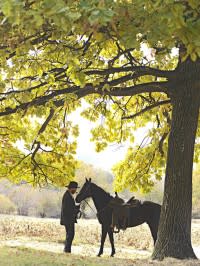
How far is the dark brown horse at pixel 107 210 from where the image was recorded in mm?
13688

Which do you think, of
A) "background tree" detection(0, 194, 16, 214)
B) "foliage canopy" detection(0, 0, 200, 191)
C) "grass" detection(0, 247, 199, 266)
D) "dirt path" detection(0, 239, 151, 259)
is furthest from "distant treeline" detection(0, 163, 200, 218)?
"grass" detection(0, 247, 199, 266)

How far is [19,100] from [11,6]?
646 cm

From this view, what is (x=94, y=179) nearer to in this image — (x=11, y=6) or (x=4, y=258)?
(x=4, y=258)

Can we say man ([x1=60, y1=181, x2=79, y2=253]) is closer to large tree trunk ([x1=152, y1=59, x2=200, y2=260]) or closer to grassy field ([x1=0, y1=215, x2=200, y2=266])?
grassy field ([x1=0, y1=215, x2=200, y2=266])

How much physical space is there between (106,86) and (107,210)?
15.3ft

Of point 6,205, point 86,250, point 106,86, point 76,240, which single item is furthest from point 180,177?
point 6,205

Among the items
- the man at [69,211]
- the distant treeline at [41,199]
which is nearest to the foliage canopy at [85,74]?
the man at [69,211]

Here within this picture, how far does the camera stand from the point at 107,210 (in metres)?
13.9

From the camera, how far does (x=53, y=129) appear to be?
15.3m

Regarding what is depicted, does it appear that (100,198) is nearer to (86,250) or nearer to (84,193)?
(84,193)

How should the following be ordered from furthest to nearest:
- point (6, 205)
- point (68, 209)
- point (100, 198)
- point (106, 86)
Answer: point (6, 205)
point (100, 198)
point (68, 209)
point (106, 86)

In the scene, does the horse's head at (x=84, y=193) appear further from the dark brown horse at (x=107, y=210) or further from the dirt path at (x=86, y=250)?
the dirt path at (x=86, y=250)

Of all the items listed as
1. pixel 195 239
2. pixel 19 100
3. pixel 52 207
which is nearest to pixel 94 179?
pixel 52 207

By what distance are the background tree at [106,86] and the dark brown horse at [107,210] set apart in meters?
1.56
